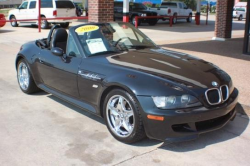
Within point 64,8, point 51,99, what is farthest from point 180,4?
point 51,99

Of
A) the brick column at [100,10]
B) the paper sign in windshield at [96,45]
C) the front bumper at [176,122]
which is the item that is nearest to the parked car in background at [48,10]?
the brick column at [100,10]

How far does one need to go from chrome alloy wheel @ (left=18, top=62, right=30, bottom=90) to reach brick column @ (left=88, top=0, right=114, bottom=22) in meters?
3.86

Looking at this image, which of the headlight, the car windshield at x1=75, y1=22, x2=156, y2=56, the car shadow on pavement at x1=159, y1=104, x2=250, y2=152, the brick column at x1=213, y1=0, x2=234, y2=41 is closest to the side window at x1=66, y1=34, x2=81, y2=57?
the car windshield at x1=75, y1=22, x2=156, y2=56

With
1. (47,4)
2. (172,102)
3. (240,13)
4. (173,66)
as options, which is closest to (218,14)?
(173,66)

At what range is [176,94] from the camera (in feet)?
12.1

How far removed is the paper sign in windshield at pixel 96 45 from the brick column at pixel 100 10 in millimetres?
4950

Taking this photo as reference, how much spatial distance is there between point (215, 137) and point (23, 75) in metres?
3.88

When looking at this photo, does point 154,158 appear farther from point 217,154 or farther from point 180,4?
point 180,4

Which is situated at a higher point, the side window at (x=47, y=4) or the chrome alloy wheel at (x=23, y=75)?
the side window at (x=47, y=4)

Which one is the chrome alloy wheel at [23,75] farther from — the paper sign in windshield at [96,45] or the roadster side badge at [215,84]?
the roadster side badge at [215,84]

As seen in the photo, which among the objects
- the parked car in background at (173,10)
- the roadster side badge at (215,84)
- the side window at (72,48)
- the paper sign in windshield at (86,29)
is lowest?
the roadster side badge at (215,84)

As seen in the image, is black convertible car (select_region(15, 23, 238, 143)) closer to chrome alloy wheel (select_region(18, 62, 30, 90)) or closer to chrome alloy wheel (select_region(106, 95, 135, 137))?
chrome alloy wheel (select_region(106, 95, 135, 137))

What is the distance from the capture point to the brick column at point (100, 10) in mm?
9617

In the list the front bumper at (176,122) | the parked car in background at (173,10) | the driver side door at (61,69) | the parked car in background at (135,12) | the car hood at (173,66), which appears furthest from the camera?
the parked car in background at (173,10)
